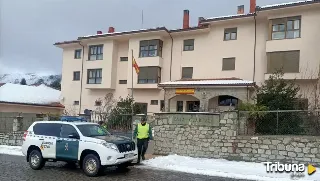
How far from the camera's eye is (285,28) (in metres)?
26.9

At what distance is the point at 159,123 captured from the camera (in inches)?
663

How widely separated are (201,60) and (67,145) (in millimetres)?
21550

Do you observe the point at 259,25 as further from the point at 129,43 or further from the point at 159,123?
the point at 159,123

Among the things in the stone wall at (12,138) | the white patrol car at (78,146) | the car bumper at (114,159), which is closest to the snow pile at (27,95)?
the stone wall at (12,138)

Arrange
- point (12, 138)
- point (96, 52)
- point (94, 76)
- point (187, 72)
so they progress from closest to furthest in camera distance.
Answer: point (12, 138), point (187, 72), point (94, 76), point (96, 52)

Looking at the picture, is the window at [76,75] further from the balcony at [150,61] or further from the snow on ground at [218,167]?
the snow on ground at [218,167]

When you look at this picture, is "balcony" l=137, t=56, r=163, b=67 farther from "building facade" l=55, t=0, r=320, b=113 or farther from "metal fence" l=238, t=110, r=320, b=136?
"metal fence" l=238, t=110, r=320, b=136

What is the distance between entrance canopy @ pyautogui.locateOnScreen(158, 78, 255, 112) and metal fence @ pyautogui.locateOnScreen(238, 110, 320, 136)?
380 inches

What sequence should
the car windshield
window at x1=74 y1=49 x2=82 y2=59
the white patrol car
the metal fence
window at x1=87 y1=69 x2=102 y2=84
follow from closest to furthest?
the white patrol car
the car windshield
the metal fence
window at x1=87 y1=69 x2=102 y2=84
window at x1=74 y1=49 x2=82 y2=59

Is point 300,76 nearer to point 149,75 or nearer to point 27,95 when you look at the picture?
point 149,75

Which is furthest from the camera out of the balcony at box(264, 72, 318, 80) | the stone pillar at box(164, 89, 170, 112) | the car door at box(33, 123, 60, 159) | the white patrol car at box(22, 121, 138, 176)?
the stone pillar at box(164, 89, 170, 112)

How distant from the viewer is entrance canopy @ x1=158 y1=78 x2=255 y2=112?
85.5ft

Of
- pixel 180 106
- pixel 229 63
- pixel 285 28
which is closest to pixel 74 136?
pixel 180 106

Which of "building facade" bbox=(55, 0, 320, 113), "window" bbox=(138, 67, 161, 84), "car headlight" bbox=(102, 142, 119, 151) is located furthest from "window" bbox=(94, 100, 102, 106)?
"car headlight" bbox=(102, 142, 119, 151)
